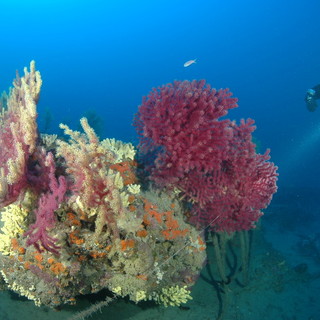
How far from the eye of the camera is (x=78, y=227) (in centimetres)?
328

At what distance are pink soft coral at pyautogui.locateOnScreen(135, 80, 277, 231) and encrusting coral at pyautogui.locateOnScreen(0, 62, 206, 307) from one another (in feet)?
1.85


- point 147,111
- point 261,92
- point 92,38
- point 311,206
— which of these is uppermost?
point 92,38

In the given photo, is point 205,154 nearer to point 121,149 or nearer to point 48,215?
point 121,149

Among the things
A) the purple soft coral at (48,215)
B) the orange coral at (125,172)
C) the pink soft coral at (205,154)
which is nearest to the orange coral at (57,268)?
the purple soft coral at (48,215)

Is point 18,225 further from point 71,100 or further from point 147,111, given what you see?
point 71,100

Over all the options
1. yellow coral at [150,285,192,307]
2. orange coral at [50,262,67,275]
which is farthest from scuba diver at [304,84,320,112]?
orange coral at [50,262,67,275]

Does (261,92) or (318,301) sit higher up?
(261,92)

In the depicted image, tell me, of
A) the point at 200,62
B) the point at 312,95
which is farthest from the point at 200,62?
the point at 312,95

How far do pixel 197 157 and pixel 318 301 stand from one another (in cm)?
658

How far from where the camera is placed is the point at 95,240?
323 centimetres

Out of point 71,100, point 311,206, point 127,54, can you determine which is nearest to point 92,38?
point 127,54

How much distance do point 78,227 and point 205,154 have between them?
2.09 m

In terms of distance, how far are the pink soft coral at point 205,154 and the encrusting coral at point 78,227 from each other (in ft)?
1.85

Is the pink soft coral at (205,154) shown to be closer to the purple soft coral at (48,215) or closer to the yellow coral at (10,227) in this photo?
the purple soft coral at (48,215)
